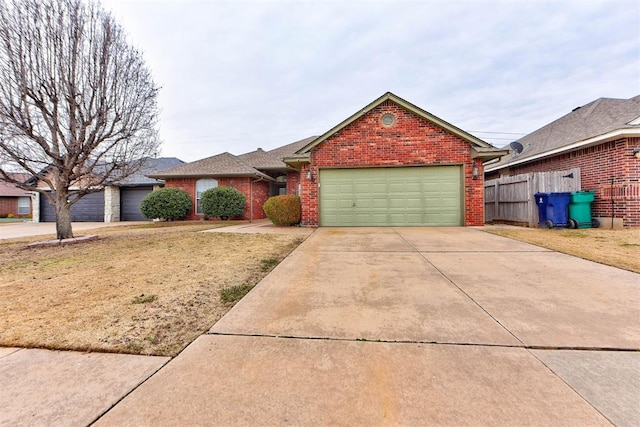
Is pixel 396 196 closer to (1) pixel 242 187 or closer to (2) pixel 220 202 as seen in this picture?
(2) pixel 220 202

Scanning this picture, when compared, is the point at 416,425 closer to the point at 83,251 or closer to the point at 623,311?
the point at 623,311

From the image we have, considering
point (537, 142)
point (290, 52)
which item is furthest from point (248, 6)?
point (537, 142)

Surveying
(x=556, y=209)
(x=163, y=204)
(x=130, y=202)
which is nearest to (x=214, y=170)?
(x=163, y=204)

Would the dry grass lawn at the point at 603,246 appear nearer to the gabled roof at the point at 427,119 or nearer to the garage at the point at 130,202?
the gabled roof at the point at 427,119

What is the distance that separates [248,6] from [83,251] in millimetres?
9697

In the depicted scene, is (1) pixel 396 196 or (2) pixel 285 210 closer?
(1) pixel 396 196

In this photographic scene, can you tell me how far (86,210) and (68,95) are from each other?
15973mm

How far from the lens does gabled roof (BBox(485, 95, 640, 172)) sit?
8.78 metres

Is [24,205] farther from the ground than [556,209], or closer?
farther from the ground

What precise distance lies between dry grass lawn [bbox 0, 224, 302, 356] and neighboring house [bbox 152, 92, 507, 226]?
14.9 ft

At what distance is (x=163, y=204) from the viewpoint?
15117mm

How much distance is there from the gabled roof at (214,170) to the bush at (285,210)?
583 cm

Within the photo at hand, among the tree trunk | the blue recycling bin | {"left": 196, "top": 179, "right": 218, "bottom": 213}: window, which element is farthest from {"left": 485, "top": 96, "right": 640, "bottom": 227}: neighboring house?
the tree trunk

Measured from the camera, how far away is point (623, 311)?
2.71 meters
